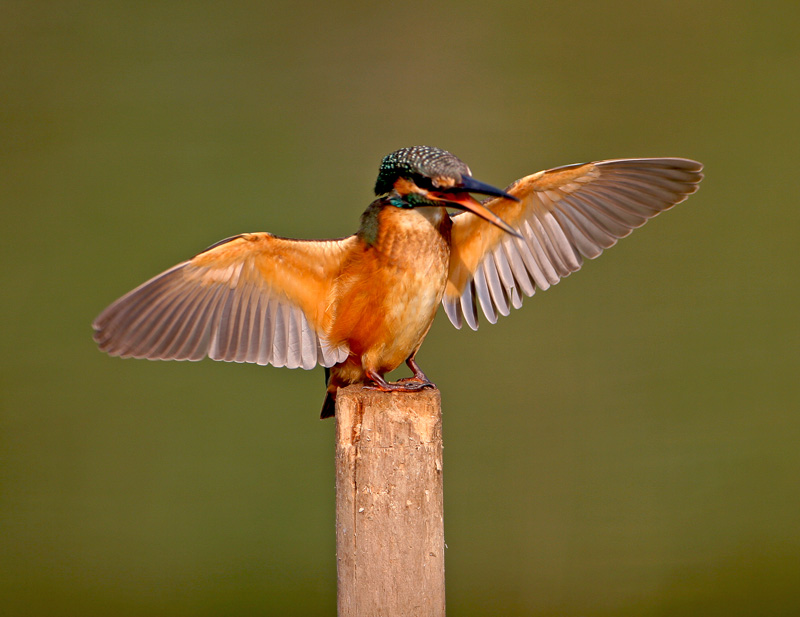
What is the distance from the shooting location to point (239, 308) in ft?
7.25

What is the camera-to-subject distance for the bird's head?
1.93 m

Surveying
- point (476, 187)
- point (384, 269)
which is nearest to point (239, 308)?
point (384, 269)

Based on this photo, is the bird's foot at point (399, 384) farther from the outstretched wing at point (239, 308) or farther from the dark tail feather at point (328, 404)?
the dark tail feather at point (328, 404)

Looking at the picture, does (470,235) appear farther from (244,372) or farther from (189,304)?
(244,372)

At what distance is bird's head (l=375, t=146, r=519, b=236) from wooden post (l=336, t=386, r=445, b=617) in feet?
1.62

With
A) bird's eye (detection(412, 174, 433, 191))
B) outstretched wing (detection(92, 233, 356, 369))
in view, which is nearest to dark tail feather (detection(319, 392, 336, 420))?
outstretched wing (detection(92, 233, 356, 369))

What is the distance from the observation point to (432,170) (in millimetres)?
1961

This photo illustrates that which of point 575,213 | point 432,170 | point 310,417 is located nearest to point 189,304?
point 432,170

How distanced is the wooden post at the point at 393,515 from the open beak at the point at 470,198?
1.49 ft

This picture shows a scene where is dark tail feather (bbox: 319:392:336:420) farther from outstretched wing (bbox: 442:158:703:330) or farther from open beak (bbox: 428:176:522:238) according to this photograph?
open beak (bbox: 428:176:522:238)

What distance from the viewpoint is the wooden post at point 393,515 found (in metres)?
1.76

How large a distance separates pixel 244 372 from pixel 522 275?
2724 millimetres

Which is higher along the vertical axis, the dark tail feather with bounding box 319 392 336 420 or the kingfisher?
the kingfisher

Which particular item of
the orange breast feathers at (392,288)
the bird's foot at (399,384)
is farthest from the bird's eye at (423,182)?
the bird's foot at (399,384)
